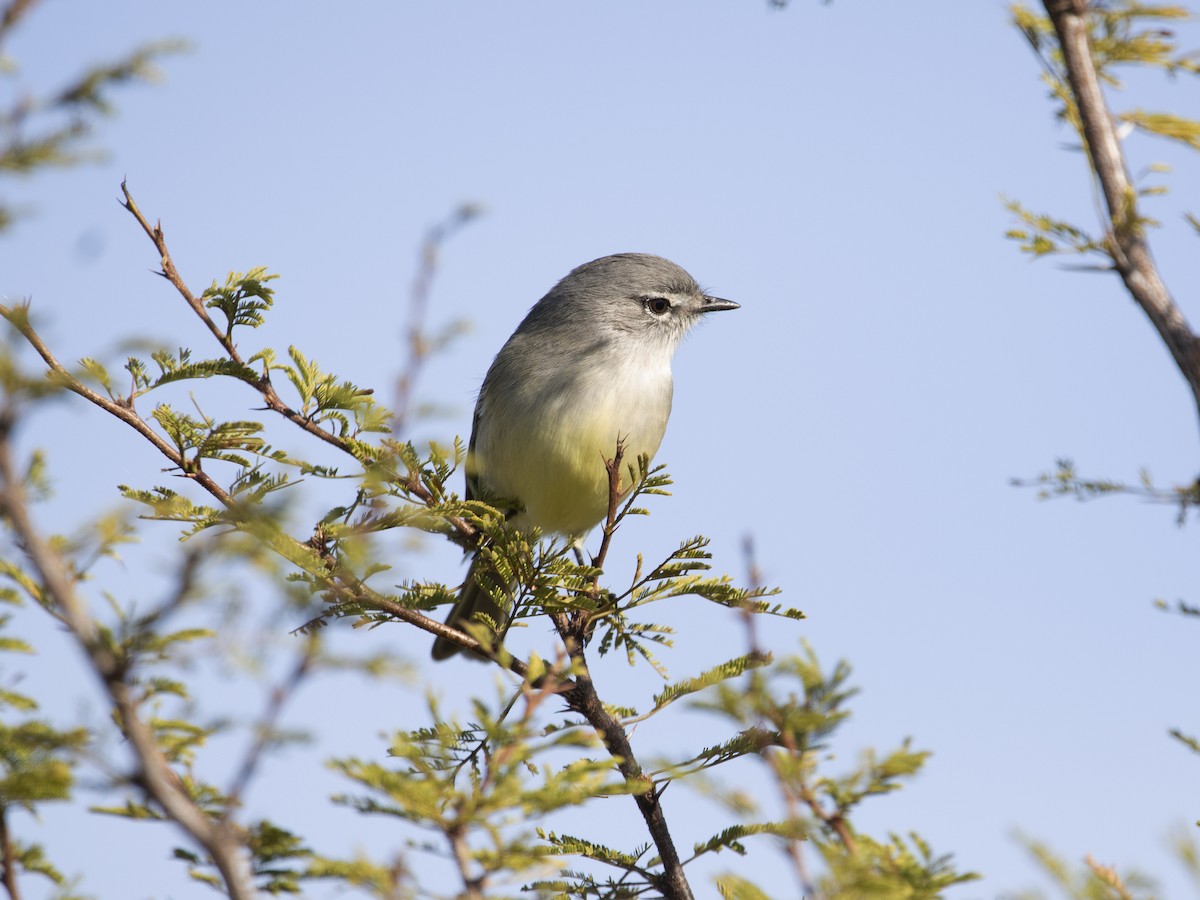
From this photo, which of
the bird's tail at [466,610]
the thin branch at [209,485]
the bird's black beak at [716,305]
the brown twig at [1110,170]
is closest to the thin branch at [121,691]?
the thin branch at [209,485]

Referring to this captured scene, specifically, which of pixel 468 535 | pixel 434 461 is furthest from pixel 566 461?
pixel 434 461

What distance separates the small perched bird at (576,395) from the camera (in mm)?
6031

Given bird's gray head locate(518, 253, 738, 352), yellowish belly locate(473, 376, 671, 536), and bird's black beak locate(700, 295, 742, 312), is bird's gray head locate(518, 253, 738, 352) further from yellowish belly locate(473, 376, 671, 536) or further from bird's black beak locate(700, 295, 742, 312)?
yellowish belly locate(473, 376, 671, 536)

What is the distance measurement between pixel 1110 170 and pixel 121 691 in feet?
7.83

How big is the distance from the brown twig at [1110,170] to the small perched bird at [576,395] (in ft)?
11.6

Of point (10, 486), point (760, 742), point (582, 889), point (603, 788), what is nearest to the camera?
point (10, 486)

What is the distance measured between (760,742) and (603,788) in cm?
48

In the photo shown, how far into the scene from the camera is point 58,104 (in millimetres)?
2574

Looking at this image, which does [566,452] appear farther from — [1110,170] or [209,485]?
[1110,170]

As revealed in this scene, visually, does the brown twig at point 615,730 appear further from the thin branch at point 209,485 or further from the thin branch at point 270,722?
the thin branch at point 270,722

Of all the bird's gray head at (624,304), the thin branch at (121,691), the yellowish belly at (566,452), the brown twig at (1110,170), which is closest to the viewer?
the thin branch at (121,691)

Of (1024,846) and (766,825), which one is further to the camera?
(766,825)

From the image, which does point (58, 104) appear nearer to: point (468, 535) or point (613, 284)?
point (468, 535)

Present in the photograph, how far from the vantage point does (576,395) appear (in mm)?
6199
